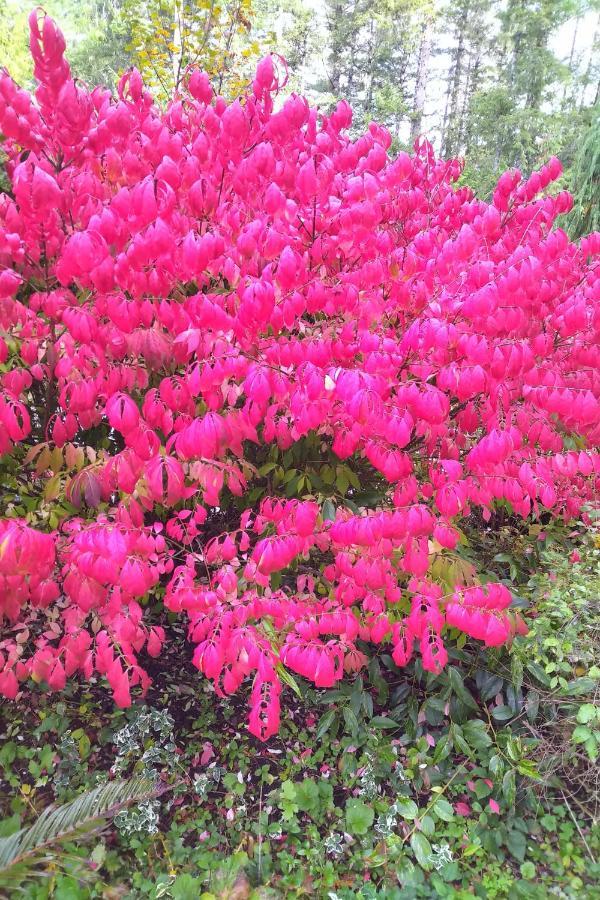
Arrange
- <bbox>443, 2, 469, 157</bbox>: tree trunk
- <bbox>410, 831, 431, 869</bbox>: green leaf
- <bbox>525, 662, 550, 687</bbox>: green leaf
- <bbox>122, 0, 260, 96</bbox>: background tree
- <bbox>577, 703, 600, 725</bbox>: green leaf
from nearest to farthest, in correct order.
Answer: <bbox>577, 703, 600, 725</bbox>: green leaf < <bbox>410, 831, 431, 869</bbox>: green leaf < <bbox>525, 662, 550, 687</bbox>: green leaf < <bbox>122, 0, 260, 96</bbox>: background tree < <bbox>443, 2, 469, 157</bbox>: tree trunk

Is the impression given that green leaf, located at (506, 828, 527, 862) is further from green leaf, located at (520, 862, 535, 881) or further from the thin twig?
the thin twig

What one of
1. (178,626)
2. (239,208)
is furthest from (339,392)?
(178,626)

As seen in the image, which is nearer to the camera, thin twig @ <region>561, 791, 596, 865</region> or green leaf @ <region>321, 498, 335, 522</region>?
thin twig @ <region>561, 791, 596, 865</region>

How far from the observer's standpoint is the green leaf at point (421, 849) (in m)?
2.08

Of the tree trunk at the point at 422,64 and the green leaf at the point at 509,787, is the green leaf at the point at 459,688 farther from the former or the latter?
the tree trunk at the point at 422,64

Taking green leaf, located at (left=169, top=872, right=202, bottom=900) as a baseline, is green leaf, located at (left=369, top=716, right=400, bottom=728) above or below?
below

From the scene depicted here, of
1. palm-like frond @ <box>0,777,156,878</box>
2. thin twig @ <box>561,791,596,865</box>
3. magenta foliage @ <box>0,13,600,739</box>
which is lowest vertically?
thin twig @ <box>561,791,596,865</box>

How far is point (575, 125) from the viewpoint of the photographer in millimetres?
14812

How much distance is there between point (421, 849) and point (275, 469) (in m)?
1.65

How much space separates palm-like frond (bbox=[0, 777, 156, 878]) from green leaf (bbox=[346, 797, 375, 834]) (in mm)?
799

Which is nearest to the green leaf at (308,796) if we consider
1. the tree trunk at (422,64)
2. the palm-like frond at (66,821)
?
the palm-like frond at (66,821)

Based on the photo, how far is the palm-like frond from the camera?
5.48 ft

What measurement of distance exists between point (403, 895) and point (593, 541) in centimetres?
203

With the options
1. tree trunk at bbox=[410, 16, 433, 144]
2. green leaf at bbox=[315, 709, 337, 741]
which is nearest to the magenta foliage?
green leaf at bbox=[315, 709, 337, 741]
